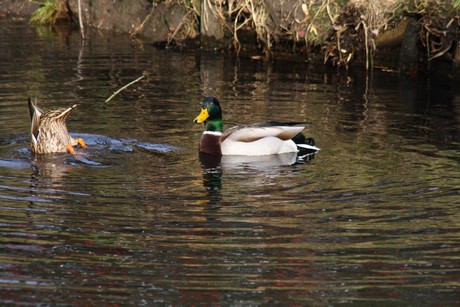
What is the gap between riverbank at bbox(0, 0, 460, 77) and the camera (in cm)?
1470

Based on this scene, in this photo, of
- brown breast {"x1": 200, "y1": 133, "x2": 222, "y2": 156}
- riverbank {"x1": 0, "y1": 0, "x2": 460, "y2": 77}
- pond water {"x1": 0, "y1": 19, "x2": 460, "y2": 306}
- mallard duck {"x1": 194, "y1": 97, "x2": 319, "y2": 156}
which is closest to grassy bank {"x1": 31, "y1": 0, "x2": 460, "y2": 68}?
riverbank {"x1": 0, "y1": 0, "x2": 460, "y2": 77}

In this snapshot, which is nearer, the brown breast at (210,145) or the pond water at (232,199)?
the pond water at (232,199)

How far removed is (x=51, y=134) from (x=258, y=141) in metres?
2.17

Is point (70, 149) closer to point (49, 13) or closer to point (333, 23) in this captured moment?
point (333, 23)

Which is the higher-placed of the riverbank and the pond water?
the riverbank

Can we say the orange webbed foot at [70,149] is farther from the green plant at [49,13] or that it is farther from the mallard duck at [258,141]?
the green plant at [49,13]

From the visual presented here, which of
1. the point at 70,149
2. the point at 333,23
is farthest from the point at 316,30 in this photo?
the point at 70,149

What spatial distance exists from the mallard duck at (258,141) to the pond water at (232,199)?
0.25m

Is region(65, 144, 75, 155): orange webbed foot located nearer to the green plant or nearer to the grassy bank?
the grassy bank

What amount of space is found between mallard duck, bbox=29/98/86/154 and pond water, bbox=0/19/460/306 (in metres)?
0.15

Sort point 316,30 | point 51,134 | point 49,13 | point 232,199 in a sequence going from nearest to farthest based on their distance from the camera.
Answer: point 232,199 < point 51,134 < point 316,30 < point 49,13

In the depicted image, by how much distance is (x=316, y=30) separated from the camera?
15664 mm

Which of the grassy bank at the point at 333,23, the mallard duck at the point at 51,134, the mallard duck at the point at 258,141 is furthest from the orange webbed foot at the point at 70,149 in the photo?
the grassy bank at the point at 333,23

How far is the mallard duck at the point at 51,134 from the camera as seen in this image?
10273 millimetres
